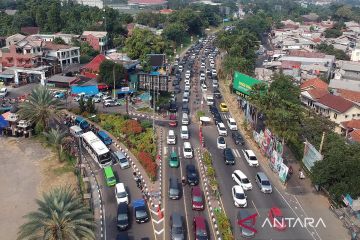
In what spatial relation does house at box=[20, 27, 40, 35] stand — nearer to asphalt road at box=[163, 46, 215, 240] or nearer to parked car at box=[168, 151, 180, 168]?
asphalt road at box=[163, 46, 215, 240]

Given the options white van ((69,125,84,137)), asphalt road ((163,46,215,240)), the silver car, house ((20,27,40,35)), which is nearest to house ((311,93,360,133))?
asphalt road ((163,46,215,240))

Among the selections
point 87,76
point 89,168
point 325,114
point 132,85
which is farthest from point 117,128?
point 325,114

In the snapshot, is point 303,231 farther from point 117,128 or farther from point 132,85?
point 132,85

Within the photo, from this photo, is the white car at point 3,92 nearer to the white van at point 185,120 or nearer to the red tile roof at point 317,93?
the white van at point 185,120

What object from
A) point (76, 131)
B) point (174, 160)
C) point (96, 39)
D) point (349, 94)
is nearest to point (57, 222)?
point (174, 160)

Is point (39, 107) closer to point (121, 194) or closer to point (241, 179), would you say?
point (121, 194)
